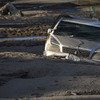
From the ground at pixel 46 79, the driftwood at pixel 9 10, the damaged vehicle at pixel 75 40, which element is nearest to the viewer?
the ground at pixel 46 79

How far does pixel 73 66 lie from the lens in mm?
8211

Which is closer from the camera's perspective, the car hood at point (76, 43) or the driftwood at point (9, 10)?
the car hood at point (76, 43)

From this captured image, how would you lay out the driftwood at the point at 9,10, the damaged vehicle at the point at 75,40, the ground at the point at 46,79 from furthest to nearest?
the driftwood at the point at 9,10 < the damaged vehicle at the point at 75,40 < the ground at the point at 46,79

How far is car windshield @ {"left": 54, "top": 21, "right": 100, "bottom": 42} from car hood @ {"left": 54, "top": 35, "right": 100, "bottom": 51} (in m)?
0.25

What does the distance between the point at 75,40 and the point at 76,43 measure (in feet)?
0.86

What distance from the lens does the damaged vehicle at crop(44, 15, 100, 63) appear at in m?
9.11

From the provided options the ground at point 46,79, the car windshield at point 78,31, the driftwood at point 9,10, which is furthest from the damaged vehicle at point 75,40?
the driftwood at point 9,10

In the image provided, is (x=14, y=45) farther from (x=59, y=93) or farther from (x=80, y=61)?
(x=59, y=93)

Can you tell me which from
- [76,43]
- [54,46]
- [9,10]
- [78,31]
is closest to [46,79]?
[54,46]

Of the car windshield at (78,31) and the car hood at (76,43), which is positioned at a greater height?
the car windshield at (78,31)

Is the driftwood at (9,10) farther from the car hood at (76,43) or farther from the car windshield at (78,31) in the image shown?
the car hood at (76,43)

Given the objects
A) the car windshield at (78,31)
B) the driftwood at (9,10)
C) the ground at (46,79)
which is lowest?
the driftwood at (9,10)

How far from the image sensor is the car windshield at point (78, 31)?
990 centimetres

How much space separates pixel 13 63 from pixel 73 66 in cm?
167
